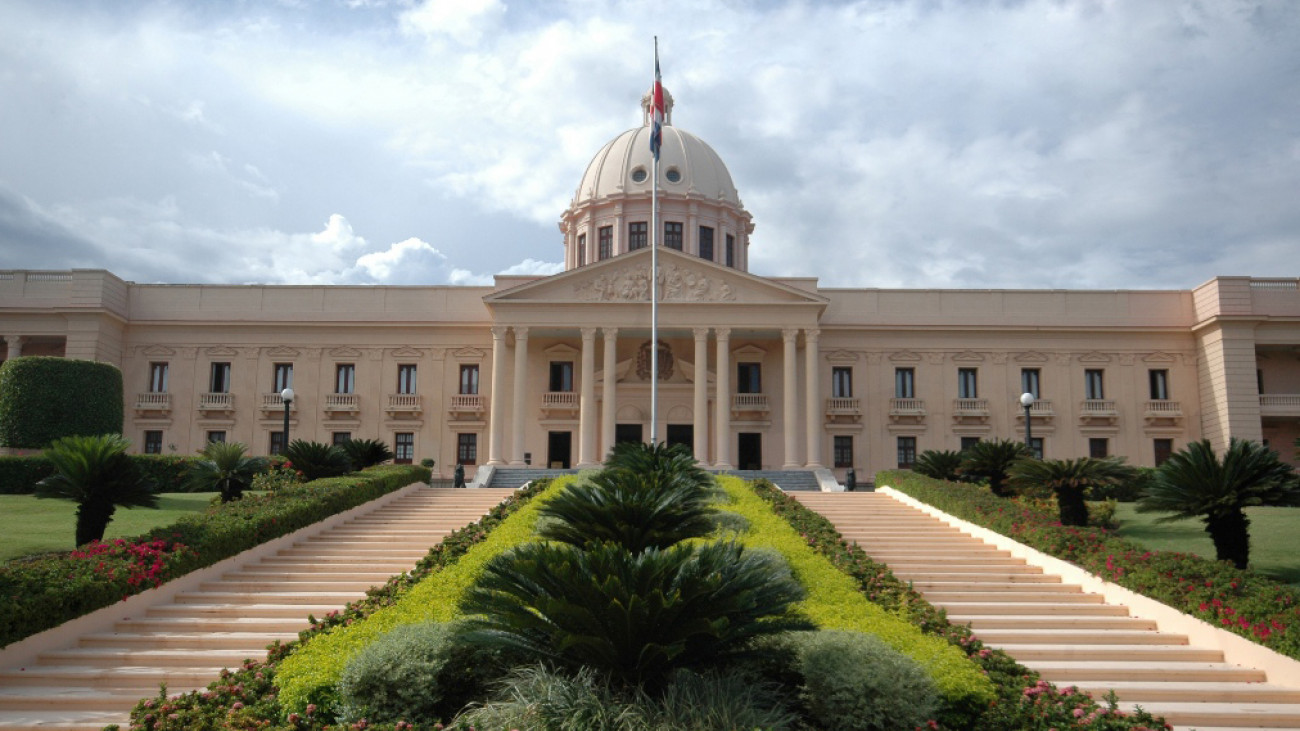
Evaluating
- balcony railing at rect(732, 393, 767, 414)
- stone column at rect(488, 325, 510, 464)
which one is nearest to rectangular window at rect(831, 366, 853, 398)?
balcony railing at rect(732, 393, 767, 414)

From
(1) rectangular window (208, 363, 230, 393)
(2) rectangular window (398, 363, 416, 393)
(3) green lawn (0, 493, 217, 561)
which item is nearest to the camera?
(3) green lawn (0, 493, 217, 561)

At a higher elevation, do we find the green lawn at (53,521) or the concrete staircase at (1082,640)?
the green lawn at (53,521)

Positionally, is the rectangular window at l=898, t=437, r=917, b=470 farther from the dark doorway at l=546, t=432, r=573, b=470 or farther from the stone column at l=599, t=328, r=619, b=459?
the dark doorway at l=546, t=432, r=573, b=470

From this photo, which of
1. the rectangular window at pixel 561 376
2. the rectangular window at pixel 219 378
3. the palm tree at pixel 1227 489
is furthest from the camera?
the rectangular window at pixel 219 378

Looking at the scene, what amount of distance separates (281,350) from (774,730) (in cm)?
3759

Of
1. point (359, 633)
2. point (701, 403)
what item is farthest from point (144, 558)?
point (701, 403)

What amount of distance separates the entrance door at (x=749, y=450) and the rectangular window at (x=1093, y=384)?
13.7 metres

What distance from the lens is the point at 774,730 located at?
26.7ft

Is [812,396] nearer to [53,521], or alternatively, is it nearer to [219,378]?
[219,378]

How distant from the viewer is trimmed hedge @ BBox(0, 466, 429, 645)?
12.3 meters

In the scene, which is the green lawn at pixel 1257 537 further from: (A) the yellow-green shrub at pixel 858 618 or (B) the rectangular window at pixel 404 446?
(B) the rectangular window at pixel 404 446

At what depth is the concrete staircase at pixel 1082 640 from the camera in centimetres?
1149

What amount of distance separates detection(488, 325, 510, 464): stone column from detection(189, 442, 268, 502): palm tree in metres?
14.3

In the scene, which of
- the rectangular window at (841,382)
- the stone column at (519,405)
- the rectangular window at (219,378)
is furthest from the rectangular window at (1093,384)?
the rectangular window at (219,378)
